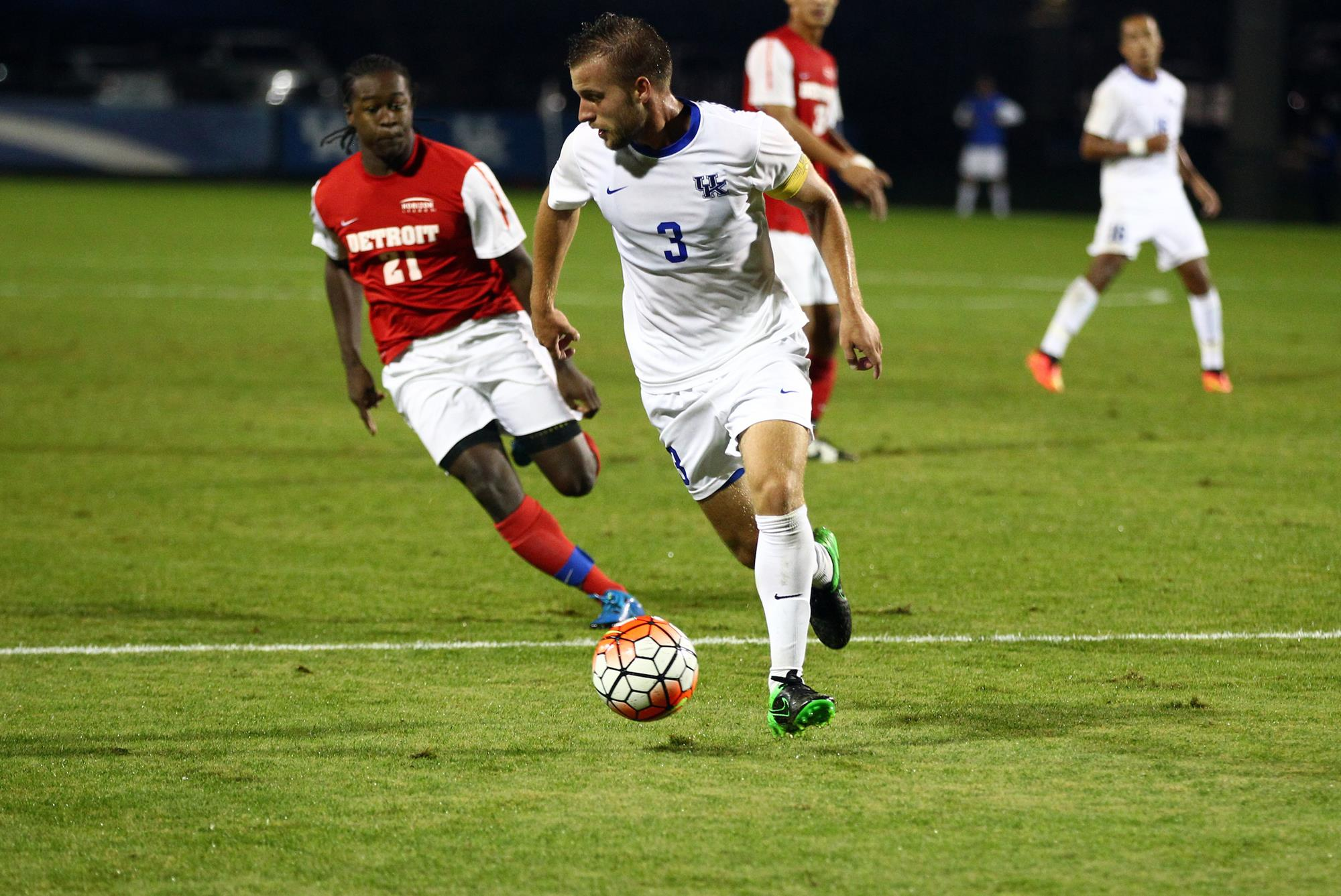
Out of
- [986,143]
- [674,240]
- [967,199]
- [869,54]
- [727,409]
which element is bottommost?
[967,199]

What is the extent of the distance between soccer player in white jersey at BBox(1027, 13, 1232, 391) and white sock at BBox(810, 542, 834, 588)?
22.4 ft

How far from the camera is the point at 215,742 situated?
4871mm

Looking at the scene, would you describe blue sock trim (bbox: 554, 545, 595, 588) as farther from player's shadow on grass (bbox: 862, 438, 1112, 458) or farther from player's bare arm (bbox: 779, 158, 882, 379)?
player's shadow on grass (bbox: 862, 438, 1112, 458)

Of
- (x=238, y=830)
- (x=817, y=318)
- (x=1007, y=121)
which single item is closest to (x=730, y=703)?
(x=238, y=830)

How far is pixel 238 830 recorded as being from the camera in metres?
4.15

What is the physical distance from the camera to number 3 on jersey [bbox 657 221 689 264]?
5.15 m

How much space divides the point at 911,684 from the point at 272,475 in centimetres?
488

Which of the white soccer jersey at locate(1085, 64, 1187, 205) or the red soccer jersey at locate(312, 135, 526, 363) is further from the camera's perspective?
the white soccer jersey at locate(1085, 64, 1187, 205)

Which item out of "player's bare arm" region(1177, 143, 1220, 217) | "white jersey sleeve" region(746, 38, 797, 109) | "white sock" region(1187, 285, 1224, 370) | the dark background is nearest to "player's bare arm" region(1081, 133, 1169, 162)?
"player's bare arm" region(1177, 143, 1220, 217)

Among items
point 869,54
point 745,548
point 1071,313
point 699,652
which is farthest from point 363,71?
point 869,54

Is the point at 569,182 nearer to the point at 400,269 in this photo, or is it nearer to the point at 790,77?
the point at 400,269

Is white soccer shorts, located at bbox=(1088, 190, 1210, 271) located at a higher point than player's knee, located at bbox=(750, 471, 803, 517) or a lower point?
lower

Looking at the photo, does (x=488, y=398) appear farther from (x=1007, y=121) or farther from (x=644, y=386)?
(x=1007, y=121)

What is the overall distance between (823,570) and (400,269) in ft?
6.88
